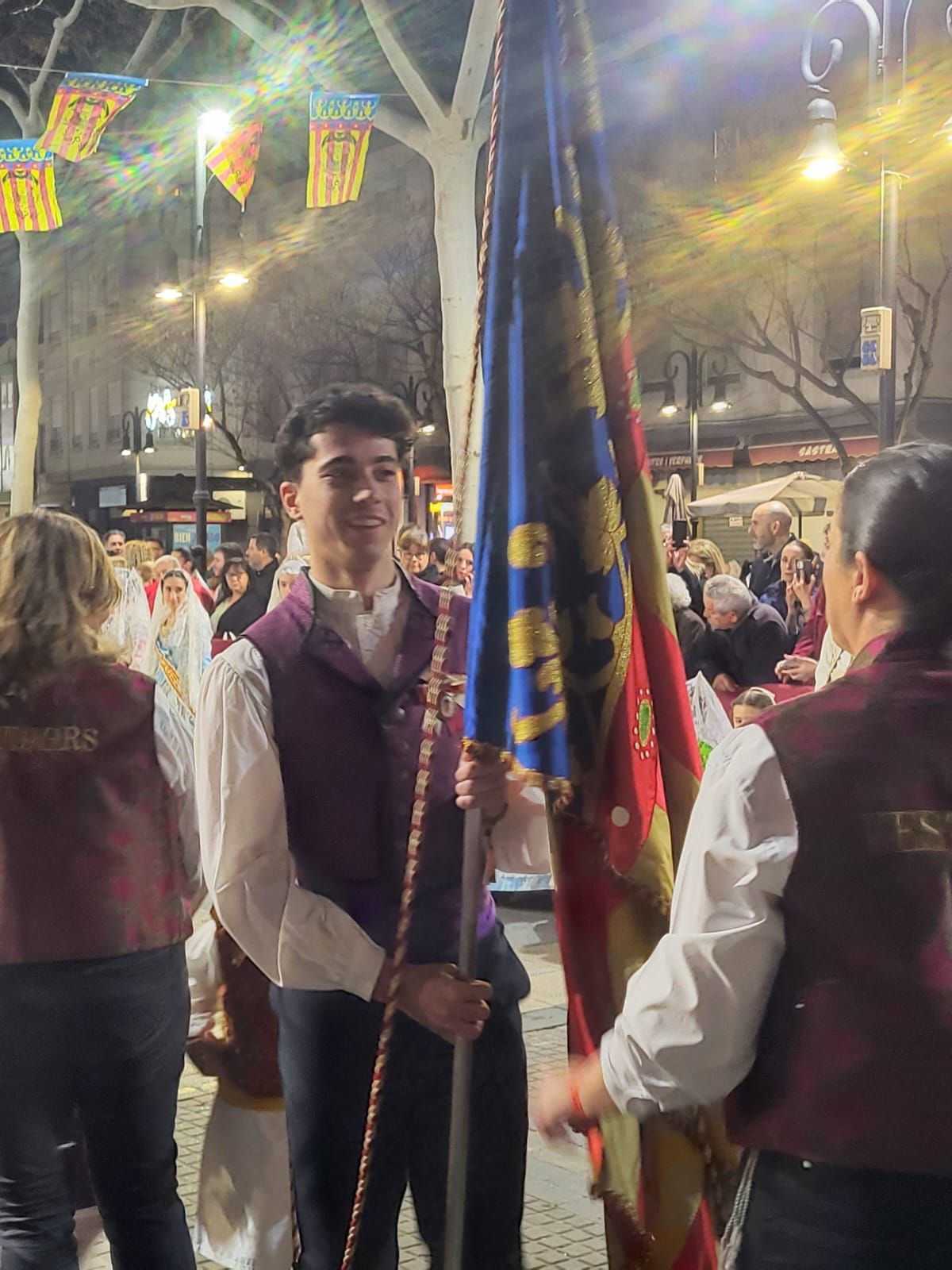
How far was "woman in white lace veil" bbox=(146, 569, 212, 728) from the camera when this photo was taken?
7887mm

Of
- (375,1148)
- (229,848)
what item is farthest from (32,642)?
(375,1148)

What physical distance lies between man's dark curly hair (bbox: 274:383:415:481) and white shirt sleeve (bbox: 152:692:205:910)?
A: 0.53 meters

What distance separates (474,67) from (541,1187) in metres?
10.6

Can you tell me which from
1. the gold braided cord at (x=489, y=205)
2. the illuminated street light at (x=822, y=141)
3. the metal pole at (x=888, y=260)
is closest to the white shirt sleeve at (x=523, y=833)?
the gold braided cord at (x=489, y=205)

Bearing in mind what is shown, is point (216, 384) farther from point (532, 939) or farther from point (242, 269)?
point (532, 939)

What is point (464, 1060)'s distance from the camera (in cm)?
225

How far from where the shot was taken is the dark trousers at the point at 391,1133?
2379 millimetres

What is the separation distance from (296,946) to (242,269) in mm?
24875

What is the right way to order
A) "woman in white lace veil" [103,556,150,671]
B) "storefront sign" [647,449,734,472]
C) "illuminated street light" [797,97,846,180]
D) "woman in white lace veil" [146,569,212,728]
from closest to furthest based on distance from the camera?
"woman in white lace veil" [103,556,150,671] < "woman in white lace veil" [146,569,212,728] < "illuminated street light" [797,97,846,180] < "storefront sign" [647,449,734,472]

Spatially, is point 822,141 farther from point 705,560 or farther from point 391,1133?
point 391,1133

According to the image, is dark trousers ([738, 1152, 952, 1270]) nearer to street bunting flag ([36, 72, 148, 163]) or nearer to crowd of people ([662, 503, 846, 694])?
crowd of people ([662, 503, 846, 694])

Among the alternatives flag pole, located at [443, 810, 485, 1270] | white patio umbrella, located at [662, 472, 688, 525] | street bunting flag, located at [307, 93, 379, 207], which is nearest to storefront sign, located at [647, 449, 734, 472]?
white patio umbrella, located at [662, 472, 688, 525]

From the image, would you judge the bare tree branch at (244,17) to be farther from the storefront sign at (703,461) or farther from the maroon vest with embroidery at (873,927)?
the storefront sign at (703,461)

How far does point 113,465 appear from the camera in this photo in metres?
39.9
